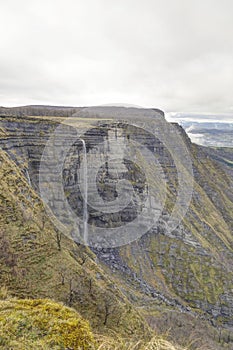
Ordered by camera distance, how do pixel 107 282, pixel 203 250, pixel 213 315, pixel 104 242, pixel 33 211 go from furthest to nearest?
pixel 203 250 → pixel 104 242 → pixel 213 315 → pixel 33 211 → pixel 107 282

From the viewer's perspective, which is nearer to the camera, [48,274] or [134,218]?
[48,274]

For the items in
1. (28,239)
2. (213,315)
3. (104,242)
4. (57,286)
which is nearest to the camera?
(57,286)

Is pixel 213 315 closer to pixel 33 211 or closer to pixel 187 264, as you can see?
pixel 187 264

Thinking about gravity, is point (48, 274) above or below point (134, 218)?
above

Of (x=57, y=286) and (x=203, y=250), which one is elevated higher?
(x=57, y=286)

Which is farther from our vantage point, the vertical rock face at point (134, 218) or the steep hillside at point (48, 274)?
the vertical rock face at point (134, 218)

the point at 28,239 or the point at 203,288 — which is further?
the point at 203,288

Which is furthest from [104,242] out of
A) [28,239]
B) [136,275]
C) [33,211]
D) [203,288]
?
[28,239]

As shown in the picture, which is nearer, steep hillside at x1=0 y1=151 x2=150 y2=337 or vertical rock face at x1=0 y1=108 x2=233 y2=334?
steep hillside at x1=0 y1=151 x2=150 y2=337
